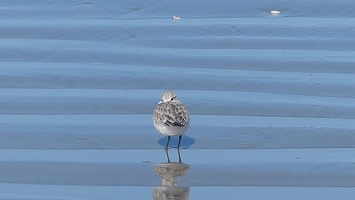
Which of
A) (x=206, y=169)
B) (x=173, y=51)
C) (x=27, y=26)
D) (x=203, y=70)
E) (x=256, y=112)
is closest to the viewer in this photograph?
(x=206, y=169)

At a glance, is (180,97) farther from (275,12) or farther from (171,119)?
(275,12)

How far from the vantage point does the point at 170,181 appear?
835 cm

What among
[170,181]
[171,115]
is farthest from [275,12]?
[170,181]

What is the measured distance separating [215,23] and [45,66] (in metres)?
2.74

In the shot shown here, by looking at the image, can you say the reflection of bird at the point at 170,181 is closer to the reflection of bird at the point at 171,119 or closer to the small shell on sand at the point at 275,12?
the reflection of bird at the point at 171,119

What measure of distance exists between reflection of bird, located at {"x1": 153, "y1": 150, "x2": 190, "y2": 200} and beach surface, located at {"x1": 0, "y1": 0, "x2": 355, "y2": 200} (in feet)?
A: 0.07

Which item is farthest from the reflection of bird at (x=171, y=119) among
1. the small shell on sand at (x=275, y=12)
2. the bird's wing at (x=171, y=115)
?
the small shell on sand at (x=275, y=12)

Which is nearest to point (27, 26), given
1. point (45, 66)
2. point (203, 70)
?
point (45, 66)

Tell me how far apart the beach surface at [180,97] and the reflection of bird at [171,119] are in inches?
6.5

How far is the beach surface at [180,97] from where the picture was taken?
8438 millimetres

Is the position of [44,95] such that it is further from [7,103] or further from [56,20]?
[56,20]

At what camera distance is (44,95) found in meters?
10.9

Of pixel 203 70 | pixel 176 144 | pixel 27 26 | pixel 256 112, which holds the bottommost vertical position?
pixel 176 144

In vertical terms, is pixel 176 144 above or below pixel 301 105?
below
